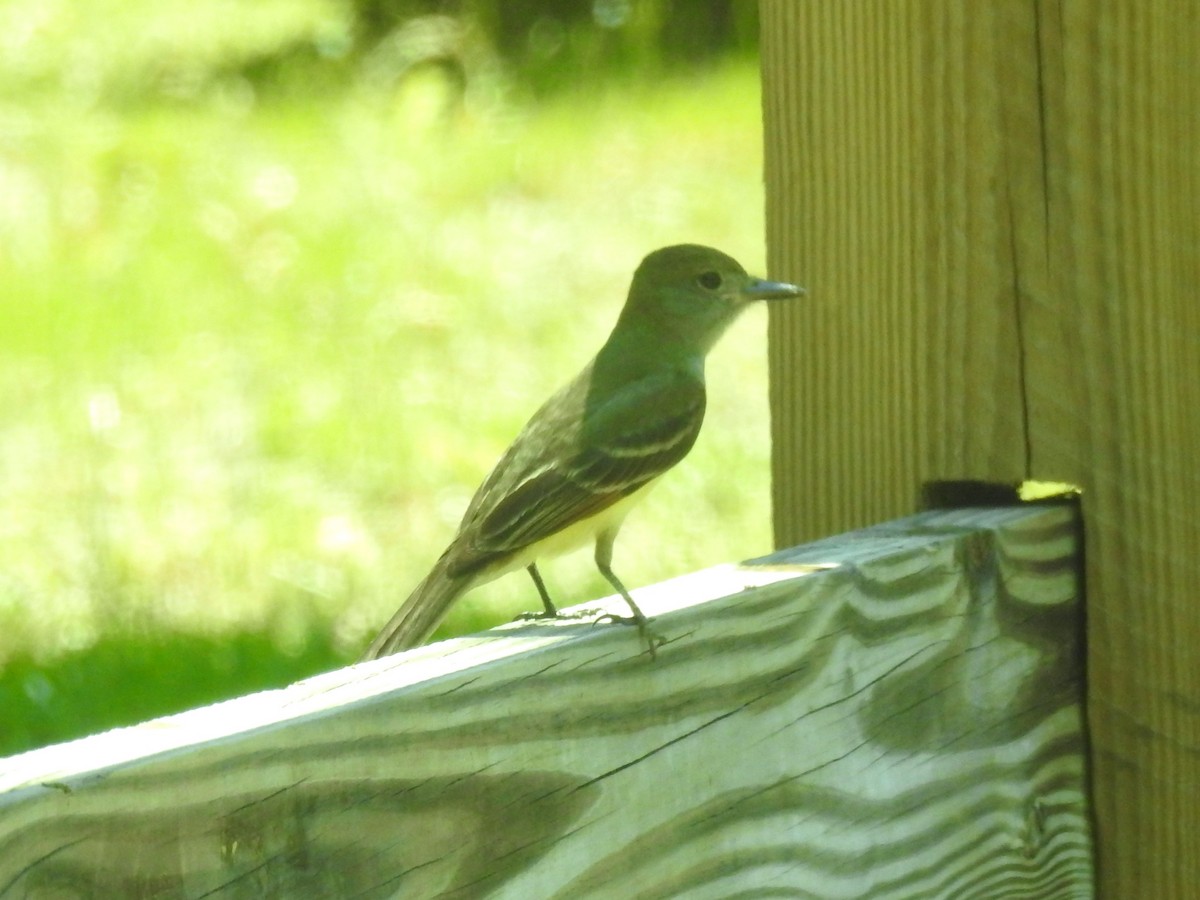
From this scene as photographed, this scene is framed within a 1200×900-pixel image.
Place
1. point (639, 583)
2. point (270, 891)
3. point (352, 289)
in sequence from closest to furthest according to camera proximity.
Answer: point (270, 891) → point (639, 583) → point (352, 289)

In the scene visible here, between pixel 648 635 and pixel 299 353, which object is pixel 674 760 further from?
pixel 299 353

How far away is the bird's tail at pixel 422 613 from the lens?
3.12 metres

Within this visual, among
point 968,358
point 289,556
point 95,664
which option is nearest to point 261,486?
point 289,556

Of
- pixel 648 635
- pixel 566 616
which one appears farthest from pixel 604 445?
pixel 648 635

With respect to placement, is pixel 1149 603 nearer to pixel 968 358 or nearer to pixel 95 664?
pixel 968 358

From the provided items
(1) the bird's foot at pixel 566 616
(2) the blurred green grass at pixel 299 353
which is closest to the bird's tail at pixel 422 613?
(1) the bird's foot at pixel 566 616

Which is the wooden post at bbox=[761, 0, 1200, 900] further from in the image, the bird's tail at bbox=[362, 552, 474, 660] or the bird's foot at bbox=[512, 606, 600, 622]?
the bird's tail at bbox=[362, 552, 474, 660]

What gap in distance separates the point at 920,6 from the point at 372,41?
Result: 8154 millimetres

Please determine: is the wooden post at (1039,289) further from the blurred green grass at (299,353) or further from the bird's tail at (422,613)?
the blurred green grass at (299,353)

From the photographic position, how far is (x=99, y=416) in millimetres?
6855

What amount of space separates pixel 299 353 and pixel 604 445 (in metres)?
3.45

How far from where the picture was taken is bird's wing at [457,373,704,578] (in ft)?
12.2

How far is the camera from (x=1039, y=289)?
2.40 m

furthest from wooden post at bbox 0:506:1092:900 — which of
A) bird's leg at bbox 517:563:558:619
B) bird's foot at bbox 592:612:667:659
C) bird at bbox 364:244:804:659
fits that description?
bird at bbox 364:244:804:659
